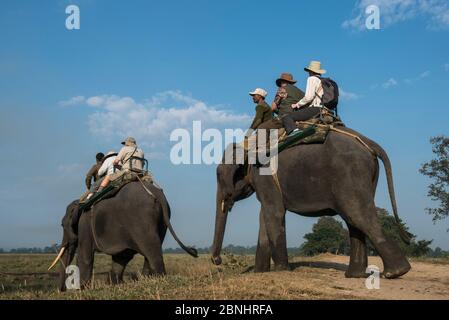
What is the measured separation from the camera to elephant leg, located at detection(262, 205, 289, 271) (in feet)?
31.8

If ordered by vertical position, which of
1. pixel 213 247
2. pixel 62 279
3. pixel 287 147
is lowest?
pixel 62 279

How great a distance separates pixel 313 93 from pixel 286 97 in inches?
26.5

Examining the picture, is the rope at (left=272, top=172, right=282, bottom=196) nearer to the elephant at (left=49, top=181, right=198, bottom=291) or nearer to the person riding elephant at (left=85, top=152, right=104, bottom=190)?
the elephant at (left=49, top=181, right=198, bottom=291)

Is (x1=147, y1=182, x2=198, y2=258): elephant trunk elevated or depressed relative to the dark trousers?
depressed

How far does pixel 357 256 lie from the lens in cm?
995

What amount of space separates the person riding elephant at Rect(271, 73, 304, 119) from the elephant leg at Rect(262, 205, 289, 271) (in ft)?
6.52

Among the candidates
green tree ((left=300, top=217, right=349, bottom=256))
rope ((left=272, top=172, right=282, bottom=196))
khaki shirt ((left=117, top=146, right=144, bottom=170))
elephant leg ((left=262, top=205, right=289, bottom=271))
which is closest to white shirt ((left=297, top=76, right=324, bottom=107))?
rope ((left=272, top=172, right=282, bottom=196))

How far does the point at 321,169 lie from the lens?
937cm

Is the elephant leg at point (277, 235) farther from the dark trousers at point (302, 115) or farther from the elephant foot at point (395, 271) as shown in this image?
the elephant foot at point (395, 271)

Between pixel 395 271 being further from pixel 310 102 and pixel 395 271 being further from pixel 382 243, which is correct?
pixel 310 102

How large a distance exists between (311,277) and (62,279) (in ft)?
28.8

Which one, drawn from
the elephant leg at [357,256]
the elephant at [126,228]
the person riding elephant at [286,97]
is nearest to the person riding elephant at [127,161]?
the elephant at [126,228]
